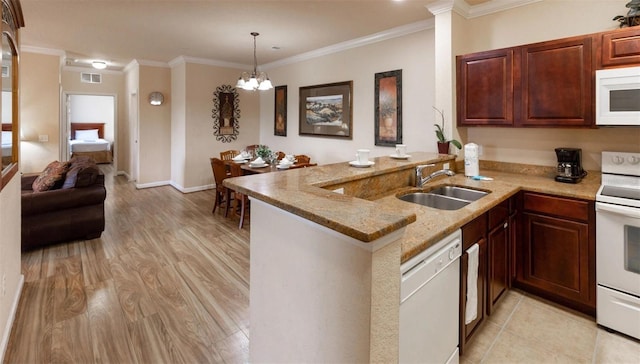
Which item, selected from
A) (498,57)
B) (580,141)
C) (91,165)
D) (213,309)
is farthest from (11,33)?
(580,141)

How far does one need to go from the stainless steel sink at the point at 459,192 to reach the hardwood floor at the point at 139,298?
6.03 ft

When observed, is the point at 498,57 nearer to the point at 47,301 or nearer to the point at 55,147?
the point at 47,301

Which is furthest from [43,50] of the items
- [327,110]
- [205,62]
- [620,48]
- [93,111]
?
[620,48]

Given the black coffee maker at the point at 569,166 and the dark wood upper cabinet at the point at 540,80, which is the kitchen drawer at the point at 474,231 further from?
the dark wood upper cabinet at the point at 540,80

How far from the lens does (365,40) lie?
4816 millimetres

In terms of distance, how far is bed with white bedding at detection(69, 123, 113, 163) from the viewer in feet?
33.6

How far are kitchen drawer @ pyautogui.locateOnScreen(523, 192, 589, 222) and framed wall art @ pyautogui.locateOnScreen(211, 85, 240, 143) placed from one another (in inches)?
232

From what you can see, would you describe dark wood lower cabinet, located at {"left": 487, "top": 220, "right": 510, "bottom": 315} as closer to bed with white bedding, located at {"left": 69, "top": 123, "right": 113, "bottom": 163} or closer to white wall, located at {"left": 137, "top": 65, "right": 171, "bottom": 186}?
white wall, located at {"left": 137, "top": 65, "right": 171, "bottom": 186}

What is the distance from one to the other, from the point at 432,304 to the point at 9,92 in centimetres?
316

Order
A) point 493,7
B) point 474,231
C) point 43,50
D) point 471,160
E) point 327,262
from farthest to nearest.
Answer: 1. point 43,50
2. point 493,7
3. point 471,160
4. point 474,231
5. point 327,262

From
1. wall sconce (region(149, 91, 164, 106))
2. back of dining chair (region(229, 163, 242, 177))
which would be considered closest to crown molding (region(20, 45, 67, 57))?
wall sconce (region(149, 91, 164, 106))

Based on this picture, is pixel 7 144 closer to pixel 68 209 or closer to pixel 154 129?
pixel 68 209

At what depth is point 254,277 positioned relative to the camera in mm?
A: 1680

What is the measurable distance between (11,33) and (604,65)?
4453mm
